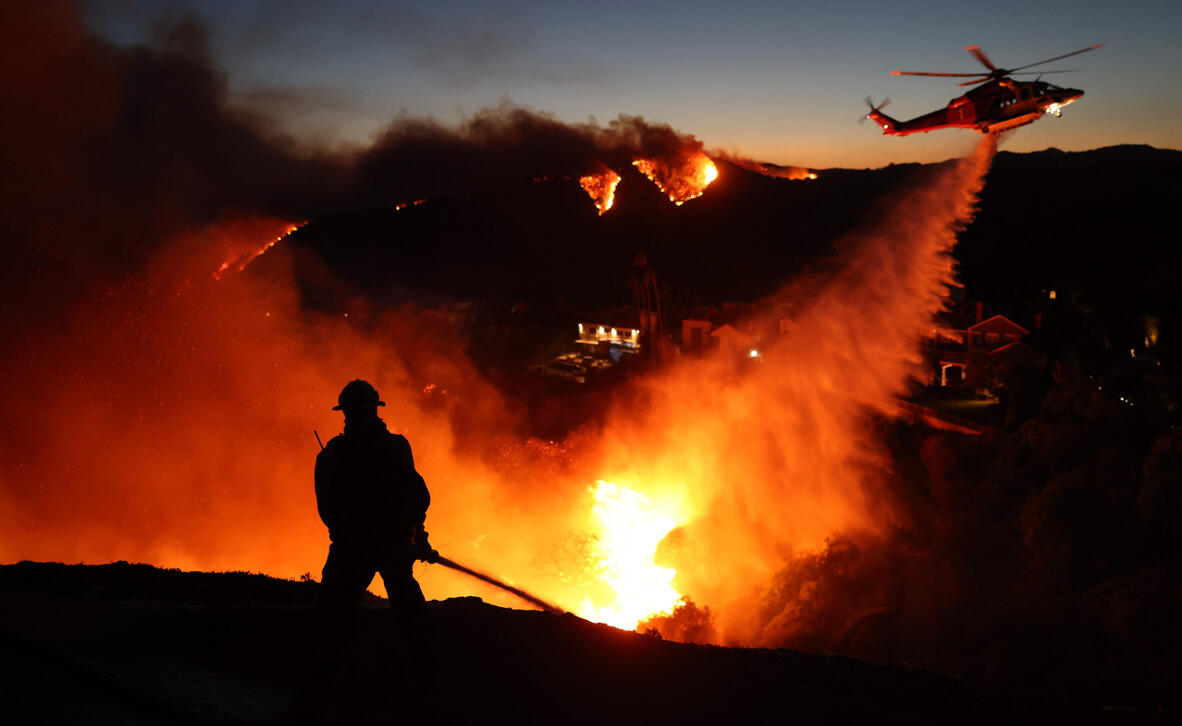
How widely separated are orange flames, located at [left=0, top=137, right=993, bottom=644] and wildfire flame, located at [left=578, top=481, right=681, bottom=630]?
10 cm

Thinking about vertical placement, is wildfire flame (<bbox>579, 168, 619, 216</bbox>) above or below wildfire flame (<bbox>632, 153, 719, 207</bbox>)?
below

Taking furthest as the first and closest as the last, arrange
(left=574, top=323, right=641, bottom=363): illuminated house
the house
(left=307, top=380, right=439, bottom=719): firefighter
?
1. (left=574, top=323, right=641, bottom=363): illuminated house
2. the house
3. (left=307, top=380, right=439, bottom=719): firefighter

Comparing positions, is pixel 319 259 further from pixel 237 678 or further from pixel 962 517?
pixel 237 678

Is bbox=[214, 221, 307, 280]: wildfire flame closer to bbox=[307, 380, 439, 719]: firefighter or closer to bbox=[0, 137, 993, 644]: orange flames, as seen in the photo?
bbox=[0, 137, 993, 644]: orange flames

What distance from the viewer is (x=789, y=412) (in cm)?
3022

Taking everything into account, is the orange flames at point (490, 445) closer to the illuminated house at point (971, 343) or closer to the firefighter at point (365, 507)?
the illuminated house at point (971, 343)

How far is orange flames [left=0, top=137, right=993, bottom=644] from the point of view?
18641 millimetres

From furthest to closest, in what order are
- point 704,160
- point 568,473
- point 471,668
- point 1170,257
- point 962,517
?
point 1170,257 → point 568,473 → point 704,160 → point 962,517 → point 471,668

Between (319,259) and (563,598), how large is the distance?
4095 centimetres

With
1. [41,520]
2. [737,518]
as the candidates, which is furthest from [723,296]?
[41,520]

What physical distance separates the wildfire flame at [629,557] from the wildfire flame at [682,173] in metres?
13.2

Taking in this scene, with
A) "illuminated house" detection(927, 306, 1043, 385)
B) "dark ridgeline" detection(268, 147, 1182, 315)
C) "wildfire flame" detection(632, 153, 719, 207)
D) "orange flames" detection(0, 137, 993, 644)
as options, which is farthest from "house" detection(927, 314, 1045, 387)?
"wildfire flame" detection(632, 153, 719, 207)

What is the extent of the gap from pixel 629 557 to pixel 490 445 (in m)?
11.0

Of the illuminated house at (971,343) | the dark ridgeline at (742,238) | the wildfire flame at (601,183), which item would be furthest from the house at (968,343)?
the wildfire flame at (601,183)
